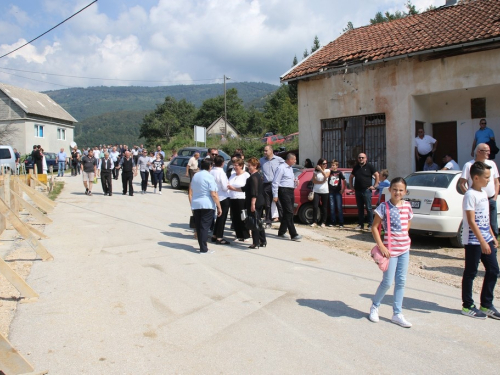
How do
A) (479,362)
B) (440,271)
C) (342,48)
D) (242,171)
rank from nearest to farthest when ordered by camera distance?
(479,362), (440,271), (242,171), (342,48)

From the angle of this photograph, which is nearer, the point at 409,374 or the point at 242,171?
the point at 409,374

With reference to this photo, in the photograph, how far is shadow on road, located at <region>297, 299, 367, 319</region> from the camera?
5.32 meters

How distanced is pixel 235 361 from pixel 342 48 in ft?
51.5

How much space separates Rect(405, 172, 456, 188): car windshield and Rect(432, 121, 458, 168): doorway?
20.8ft

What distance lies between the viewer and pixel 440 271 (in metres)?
7.69

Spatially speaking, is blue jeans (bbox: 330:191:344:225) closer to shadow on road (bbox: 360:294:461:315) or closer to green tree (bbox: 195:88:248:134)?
shadow on road (bbox: 360:294:461:315)

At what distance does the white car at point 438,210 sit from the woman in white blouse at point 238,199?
3.37m

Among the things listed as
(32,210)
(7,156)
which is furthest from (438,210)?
(7,156)

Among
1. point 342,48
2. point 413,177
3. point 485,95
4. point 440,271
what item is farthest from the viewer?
point 342,48

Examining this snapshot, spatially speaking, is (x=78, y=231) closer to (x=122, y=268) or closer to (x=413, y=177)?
(x=122, y=268)

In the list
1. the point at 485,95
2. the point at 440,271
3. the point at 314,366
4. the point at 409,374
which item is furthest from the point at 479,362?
the point at 485,95

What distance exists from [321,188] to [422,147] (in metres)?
4.77

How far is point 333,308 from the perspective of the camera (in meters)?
5.53

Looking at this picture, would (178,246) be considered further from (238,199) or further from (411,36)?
(411,36)
